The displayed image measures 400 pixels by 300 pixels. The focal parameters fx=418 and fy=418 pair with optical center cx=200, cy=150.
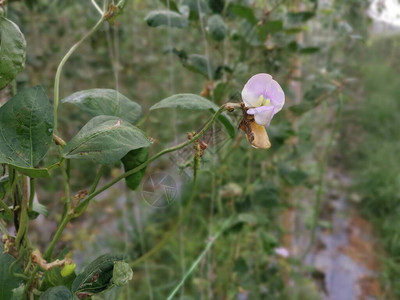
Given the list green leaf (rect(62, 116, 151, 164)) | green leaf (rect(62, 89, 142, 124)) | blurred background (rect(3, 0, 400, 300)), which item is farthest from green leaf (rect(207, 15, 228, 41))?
green leaf (rect(62, 116, 151, 164))

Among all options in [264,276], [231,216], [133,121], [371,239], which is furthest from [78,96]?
[371,239]

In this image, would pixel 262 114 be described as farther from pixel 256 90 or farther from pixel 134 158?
pixel 134 158

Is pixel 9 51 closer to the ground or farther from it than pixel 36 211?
farther from it

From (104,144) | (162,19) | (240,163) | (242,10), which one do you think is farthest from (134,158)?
(240,163)

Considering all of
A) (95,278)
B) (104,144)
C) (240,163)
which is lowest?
(240,163)

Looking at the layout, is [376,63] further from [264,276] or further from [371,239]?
[264,276]

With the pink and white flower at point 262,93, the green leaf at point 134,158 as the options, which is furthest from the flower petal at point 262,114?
the green leaf at point 134,158

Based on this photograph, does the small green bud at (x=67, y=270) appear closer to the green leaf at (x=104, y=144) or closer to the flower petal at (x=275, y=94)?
the green leaf at (x=104, y=144)
